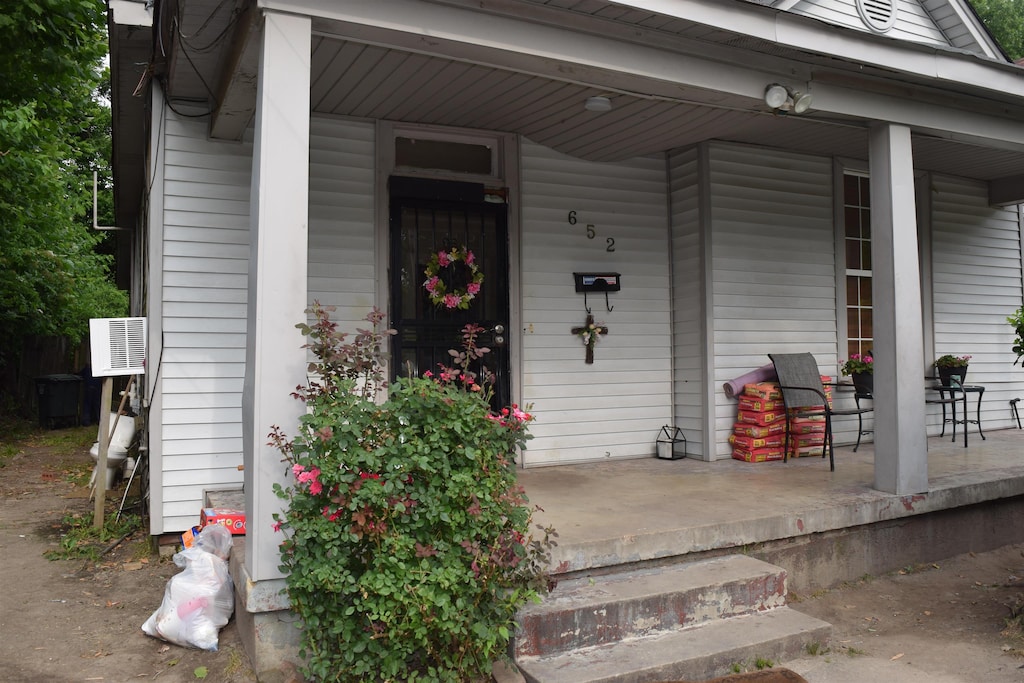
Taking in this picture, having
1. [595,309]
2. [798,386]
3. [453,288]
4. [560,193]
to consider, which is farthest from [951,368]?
[453,288]

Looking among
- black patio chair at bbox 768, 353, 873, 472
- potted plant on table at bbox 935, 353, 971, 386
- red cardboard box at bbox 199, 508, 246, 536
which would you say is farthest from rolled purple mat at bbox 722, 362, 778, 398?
red cardboard box at bbox 199, 508, 246, 536

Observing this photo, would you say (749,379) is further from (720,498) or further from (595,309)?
(720,498)

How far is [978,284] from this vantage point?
768cm

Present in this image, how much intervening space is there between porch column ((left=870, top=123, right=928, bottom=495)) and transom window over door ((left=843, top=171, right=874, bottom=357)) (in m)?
2.25

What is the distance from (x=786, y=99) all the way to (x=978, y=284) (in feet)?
15.6

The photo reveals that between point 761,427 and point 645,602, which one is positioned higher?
point 761,427

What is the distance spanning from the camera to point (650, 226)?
620 centimetres

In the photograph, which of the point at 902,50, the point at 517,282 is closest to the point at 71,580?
the point at 517,282

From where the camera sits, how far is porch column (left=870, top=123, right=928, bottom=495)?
14.9 feet

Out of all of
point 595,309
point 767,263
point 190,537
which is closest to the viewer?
point 190,537

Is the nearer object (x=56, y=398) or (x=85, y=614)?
(x=85, y=614)

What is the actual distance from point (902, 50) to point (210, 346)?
4.55 m

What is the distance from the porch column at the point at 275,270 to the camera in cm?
287

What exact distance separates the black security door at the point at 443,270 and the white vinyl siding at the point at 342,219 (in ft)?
0.67
